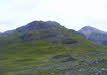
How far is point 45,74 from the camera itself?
143ft

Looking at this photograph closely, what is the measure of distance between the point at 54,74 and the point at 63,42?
15731 cm

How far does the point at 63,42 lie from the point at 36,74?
155 meters

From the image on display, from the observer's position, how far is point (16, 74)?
4769cm

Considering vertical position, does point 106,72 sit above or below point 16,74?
above

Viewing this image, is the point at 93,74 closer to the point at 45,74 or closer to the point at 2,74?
the point at 45,74

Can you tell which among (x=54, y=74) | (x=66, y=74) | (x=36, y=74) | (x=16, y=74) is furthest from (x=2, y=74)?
(x=66, y=74)

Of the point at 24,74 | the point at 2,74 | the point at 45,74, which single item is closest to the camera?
the point at 45,74

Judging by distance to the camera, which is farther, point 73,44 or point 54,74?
point 73,44

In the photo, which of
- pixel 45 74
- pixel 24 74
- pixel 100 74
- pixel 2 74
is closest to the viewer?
pixel 100 74

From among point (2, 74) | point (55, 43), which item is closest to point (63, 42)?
point (55, 43)

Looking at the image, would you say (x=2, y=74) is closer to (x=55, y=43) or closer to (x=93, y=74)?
(x=93, y=74)

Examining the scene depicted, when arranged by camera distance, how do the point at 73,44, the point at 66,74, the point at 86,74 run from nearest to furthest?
1. the point at 86,74
2. the point at 66,74
3. the point at 73,44

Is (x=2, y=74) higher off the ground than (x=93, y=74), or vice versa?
(x=93, y=74)

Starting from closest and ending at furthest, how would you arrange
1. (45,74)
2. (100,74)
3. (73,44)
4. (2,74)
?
(100,74)
(45,74)
(2,74)
(73,44)
